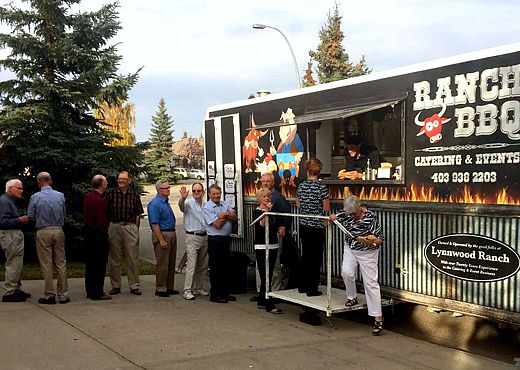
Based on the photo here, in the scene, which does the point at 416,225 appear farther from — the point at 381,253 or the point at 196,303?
the point at 196,303

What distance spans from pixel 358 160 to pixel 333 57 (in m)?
28.3

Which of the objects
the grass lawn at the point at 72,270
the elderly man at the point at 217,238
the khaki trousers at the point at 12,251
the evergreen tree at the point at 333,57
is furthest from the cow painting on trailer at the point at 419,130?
the evergreen tree at the point at 333,57

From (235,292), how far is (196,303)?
951 millimetres

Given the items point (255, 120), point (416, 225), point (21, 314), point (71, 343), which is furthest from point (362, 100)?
point (21, 314)

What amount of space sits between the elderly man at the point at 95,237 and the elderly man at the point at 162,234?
70 centimetres

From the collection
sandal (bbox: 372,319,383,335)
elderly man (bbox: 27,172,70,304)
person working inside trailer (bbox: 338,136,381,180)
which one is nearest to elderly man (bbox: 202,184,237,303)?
person working inside trailer (bbox: 338,136,381,180)

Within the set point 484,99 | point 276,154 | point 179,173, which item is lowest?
point 179,173

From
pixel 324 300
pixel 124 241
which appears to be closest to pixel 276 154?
pixel 324 300

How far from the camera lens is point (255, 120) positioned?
9055mm

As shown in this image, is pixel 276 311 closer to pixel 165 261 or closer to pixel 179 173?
pixel 165 261

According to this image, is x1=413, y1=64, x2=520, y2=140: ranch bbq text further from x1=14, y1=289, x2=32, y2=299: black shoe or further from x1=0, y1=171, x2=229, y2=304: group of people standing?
x1=14, y1=289, x2=32, y2=299: black shoe

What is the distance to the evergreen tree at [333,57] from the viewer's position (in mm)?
34250

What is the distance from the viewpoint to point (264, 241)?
307 inches

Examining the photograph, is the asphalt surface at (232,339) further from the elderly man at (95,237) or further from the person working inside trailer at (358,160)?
the person working inside trailer at (358,160)
